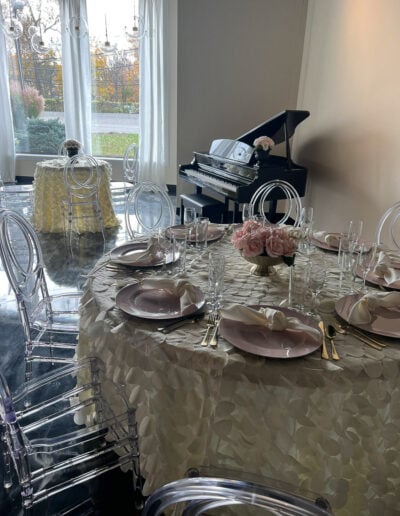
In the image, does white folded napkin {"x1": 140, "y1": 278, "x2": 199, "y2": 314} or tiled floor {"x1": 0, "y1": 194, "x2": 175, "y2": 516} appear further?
tiled floor {"x1": 0, "y1": 194, "x2": 175, "y2": 516}

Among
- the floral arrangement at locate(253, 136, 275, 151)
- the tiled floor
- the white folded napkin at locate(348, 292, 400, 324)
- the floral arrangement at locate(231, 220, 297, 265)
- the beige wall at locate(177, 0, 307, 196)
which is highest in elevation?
the beige wall at locate(177, 0, 307, 196)

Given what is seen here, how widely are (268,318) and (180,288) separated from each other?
1.10 feet

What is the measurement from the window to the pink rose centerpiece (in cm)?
541

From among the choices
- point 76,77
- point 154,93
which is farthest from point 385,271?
point 76,77

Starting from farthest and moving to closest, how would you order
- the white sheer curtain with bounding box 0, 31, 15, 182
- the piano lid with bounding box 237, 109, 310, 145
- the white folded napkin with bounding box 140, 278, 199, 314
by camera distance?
the white sheer curtain with bounding box 0, 31, 15, 182 → the piano lid with bounding box 237, 109, 310, 145 → the white folded napkin with bounding box 140, 278, 199, 314

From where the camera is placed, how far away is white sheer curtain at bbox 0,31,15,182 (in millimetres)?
6047

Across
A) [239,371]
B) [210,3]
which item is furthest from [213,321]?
[210,3]

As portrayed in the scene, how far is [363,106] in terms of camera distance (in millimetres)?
3318

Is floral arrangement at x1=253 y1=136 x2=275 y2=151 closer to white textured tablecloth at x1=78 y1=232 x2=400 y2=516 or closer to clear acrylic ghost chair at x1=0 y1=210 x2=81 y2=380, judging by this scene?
clear acrylic ghost chair at x1=0 y1=210 x2=81 y2=380

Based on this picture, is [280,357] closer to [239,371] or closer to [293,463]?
[239,371]

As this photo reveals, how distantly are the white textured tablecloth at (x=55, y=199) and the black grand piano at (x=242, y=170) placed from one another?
2.95 ft

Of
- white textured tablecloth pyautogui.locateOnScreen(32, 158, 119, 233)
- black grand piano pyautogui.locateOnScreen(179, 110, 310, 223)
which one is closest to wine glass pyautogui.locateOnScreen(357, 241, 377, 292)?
black grand piano pyautogui.locateOnScreen(179, 110, 310, 223)

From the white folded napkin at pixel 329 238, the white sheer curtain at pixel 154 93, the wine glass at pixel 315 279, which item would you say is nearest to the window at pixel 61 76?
the white sheer curtain at pixel 154 93

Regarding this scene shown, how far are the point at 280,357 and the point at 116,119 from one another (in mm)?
6170
